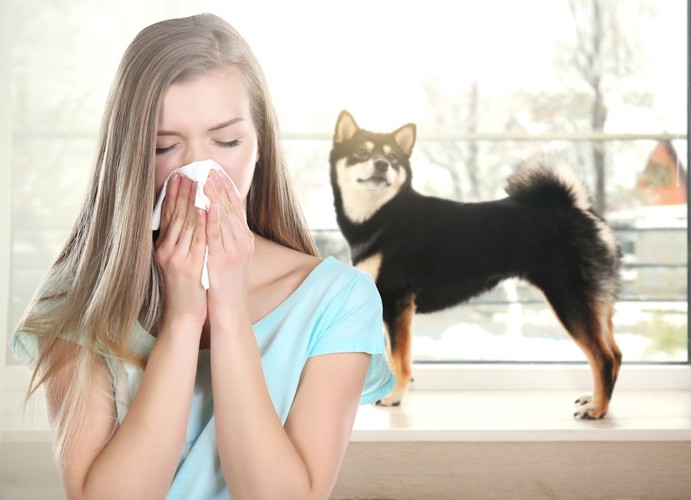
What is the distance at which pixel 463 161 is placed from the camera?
6.57 ft

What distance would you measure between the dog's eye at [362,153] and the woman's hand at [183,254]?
1.01m

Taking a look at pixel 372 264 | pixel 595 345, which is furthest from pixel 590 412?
pixel 372 264

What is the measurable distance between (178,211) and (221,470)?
9.7 inches

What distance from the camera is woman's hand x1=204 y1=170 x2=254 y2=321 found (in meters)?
0.71

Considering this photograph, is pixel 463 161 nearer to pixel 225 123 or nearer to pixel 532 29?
pixel 532 29

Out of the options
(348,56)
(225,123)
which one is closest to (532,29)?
(348,56)

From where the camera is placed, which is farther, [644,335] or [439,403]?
[644,335]

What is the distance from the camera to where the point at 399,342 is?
5.58 ft

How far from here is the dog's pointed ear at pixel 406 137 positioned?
1728mm

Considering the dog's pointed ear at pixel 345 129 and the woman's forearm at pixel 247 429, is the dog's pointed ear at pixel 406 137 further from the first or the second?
the woman's forearm at pixel 247 429

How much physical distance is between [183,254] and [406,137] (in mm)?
1096

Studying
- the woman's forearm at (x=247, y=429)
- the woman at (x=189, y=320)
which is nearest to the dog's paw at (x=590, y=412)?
the woman at (x=189, y=320)

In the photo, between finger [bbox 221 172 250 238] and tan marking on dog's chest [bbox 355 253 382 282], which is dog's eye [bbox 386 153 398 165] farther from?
finger [bbox 221 172 250 238]

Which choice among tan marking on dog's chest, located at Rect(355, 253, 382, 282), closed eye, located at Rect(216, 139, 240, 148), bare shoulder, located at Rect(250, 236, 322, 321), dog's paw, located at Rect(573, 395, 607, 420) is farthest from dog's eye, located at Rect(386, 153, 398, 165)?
closed eye, located at Rect(216, 139, 240, 148)
